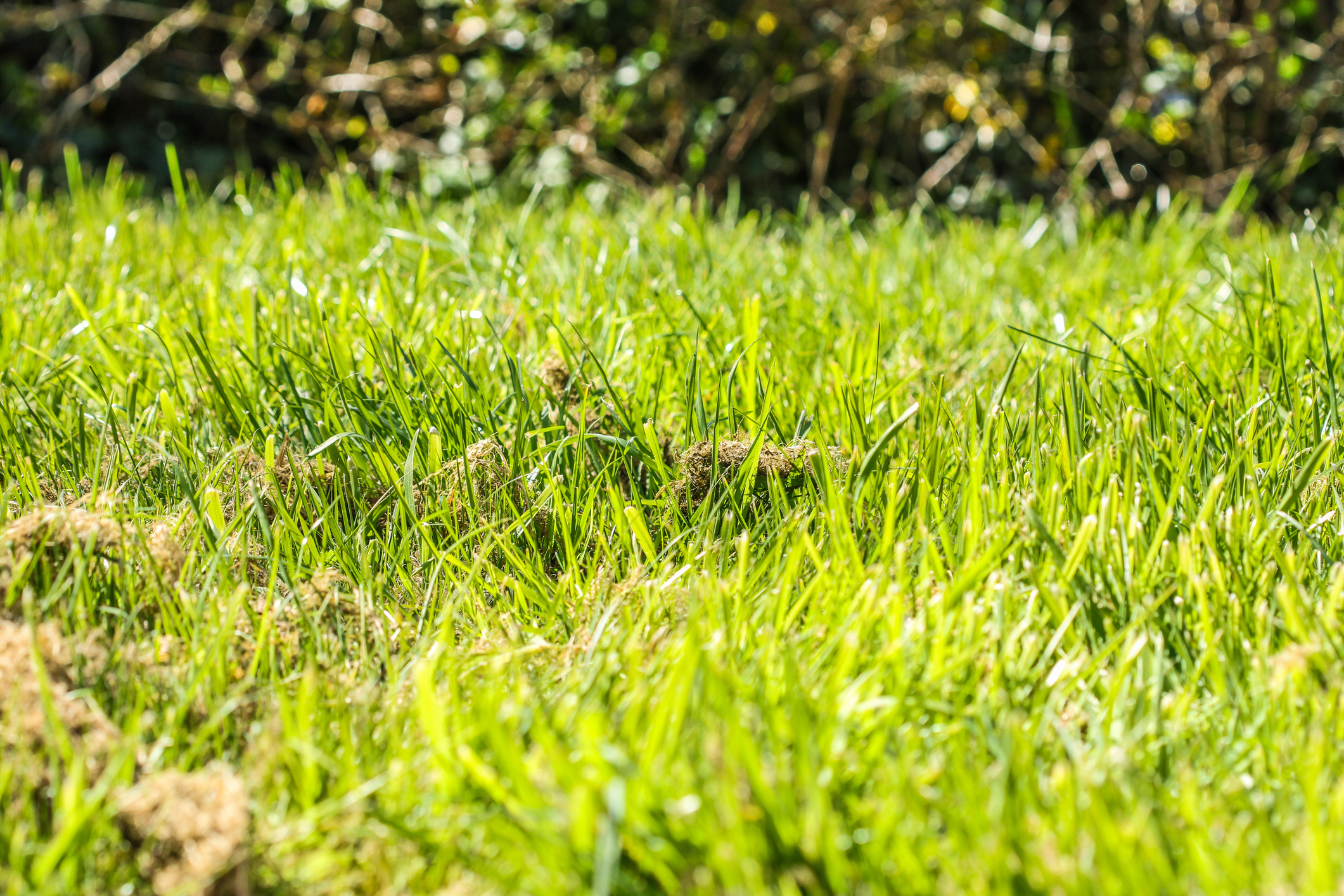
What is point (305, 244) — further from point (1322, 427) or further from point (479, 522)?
point (1322, 427)

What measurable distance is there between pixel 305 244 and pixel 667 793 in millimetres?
2288

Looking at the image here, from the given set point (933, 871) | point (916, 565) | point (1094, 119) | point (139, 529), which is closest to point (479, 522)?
point (139, 529)

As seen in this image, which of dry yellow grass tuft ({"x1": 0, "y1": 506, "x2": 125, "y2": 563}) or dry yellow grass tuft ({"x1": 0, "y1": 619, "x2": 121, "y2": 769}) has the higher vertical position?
dry yellow grass tuft ({"x1": 0, "y1": 506, "x2": 125, "y2": 563})

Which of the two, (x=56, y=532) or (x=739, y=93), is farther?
(x=739, y=93)

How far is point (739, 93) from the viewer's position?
524 cm

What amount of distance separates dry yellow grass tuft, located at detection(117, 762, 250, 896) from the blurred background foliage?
13.9 feet

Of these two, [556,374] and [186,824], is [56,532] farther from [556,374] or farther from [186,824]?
[556,374]

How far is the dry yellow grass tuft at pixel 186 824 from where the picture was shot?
3.02 ft

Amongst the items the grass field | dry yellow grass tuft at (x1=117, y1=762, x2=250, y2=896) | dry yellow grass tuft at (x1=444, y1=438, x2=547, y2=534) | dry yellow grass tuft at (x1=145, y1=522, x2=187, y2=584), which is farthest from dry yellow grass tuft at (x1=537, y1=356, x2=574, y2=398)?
dry yellow grass tuft at (x1=117, y1=762, x2=250, y2=896)

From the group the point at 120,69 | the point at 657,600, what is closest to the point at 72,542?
the point at 657,600

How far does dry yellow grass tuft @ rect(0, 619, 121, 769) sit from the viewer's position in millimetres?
1043

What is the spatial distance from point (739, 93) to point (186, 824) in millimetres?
4824

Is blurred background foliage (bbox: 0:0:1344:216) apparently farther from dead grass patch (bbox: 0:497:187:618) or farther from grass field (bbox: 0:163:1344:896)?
dead grass patch (bbox: 0:497:187:618)

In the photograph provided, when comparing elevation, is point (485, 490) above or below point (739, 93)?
below
